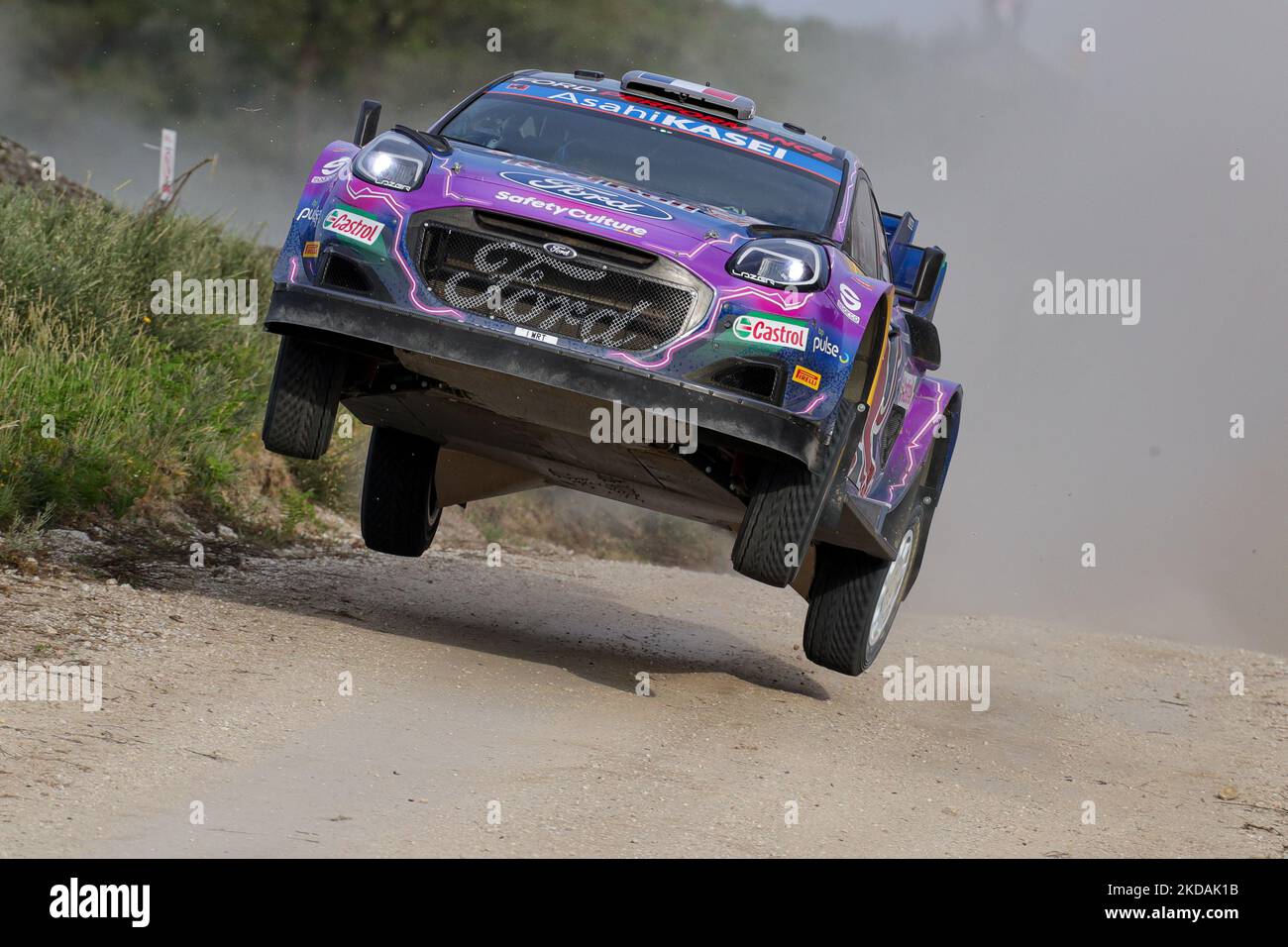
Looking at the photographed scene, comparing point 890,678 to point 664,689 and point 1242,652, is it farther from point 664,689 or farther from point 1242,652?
point 1242,652

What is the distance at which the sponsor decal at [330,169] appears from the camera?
243 inches

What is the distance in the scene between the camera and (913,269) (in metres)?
7.69

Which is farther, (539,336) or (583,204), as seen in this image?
(583,204)

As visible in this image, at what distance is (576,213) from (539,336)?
0.48 metres

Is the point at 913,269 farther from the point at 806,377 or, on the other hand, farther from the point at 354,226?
the point at 354,226

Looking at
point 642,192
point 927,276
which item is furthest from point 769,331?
point 927,276

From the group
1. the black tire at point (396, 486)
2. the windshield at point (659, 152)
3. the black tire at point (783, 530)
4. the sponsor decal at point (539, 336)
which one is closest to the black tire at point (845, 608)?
the black tire at point (783, 530)

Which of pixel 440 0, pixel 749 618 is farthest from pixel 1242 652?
pixel 440 0

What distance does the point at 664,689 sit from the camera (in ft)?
24.1

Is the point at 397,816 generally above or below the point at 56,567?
below

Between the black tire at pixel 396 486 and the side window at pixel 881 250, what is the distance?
7.41ft

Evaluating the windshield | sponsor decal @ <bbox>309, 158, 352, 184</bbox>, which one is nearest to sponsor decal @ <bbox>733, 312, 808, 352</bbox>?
the windshield

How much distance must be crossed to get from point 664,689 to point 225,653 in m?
1.96
